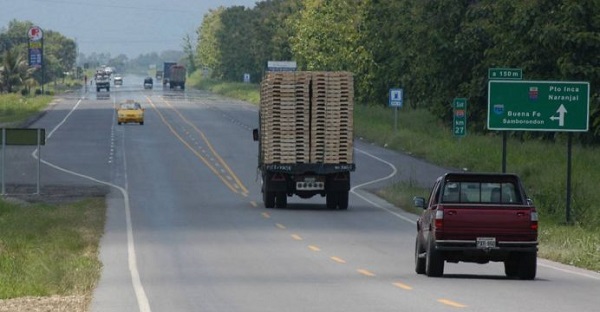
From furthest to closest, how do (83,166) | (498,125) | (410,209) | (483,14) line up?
→ (483,14) → (83,166) → (410,209) → (498,125)

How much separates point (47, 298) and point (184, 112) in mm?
99311

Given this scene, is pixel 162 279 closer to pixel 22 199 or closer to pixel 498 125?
pixel 498 125

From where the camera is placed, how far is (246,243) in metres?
35.0

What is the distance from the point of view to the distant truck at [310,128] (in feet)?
148

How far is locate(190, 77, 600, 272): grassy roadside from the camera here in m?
34.1

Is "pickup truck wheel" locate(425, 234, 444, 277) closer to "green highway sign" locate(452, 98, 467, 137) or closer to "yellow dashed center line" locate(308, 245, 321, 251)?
"yellow dashed center line" locate(308, 245, 321, 251)

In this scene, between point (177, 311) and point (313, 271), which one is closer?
point (177, 311)

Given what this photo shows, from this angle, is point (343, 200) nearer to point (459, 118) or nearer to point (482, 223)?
point (482, 223)

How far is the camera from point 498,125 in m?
42.2

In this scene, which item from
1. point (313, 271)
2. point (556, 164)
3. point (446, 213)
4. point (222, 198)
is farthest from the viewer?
point (556, 164)

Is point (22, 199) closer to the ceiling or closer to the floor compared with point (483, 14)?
closer to the floor

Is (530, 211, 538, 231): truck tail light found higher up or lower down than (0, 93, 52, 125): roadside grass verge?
higher up

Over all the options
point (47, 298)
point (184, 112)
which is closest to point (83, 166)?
point (47, 298)

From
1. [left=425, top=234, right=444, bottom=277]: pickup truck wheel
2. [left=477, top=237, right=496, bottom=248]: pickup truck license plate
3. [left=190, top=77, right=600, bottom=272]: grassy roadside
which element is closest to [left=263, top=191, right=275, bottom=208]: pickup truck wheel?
[left=190, top=77, right=600, bottom=272]: grassy roadside
